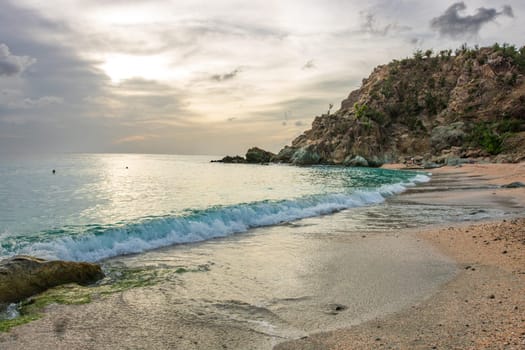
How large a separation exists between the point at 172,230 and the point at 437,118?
113138mm

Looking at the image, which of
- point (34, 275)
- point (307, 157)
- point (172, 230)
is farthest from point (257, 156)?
point (34, 275)

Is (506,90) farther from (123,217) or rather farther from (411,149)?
(123,217)

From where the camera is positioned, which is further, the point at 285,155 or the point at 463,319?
the point at 285,155

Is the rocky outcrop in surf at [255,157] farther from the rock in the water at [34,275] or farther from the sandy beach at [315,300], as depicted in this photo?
the rock in the water at [34,275]

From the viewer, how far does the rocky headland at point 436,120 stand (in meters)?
88.5

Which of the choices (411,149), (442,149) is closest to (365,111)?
(411,149)

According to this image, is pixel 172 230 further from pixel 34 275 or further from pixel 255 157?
pixel 255 157

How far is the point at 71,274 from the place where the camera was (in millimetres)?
8016

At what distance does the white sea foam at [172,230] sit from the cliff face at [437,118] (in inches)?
2632

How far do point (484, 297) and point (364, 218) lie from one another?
11266 mm

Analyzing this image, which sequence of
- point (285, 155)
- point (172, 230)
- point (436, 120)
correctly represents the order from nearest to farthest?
1. point (172, 230)
2. point (436, 120)
3. point (285, 155)

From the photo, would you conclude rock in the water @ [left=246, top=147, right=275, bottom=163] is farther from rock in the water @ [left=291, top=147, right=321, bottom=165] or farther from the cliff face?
rock in the water @ [left=291, top=147, right=321, bottom=165]

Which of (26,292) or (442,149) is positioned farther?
(442,149)

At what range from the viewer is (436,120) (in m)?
111
